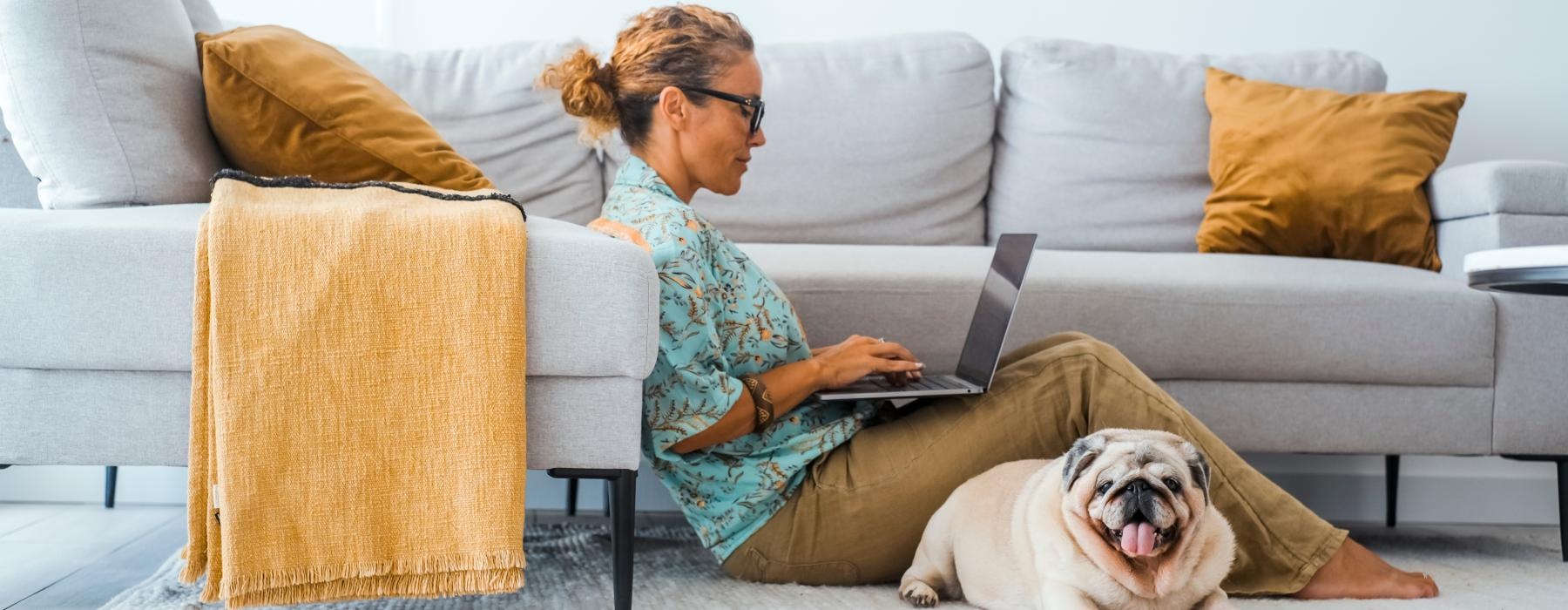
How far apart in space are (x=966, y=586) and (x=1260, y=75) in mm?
1622

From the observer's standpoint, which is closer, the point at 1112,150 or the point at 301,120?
the point at 301,120

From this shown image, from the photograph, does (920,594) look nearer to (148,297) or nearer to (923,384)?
(923,384)

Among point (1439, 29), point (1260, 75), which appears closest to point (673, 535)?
point (1260, 75)

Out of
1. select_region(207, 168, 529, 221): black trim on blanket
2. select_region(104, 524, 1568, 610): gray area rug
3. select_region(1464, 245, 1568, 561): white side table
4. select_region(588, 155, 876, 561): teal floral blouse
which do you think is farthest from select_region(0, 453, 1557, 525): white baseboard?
select_region(1464, 245, 1568, 561): white side table

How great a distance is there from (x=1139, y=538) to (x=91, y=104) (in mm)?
1314

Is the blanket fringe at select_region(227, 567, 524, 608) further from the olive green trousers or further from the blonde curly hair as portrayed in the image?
the blonde curly hair

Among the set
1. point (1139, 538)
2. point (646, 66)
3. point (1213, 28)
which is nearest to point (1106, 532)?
point (1139, 538)

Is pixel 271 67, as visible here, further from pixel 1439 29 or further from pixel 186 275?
pixel 1439 29

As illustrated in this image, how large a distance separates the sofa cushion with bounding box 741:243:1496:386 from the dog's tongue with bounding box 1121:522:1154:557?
77 cm

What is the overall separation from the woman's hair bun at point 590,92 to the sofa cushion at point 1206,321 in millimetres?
430

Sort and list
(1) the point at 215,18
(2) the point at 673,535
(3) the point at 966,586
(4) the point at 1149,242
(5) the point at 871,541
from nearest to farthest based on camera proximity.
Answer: (3) the point at 966,586 → (5) the point at 871,541 → (1) the point at 215,18 → (2) the point at 673,535 → (4) the point at 1149,242

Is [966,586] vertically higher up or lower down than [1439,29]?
lower down

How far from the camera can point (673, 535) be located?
2.10 metres

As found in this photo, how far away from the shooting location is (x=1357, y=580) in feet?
4.79
